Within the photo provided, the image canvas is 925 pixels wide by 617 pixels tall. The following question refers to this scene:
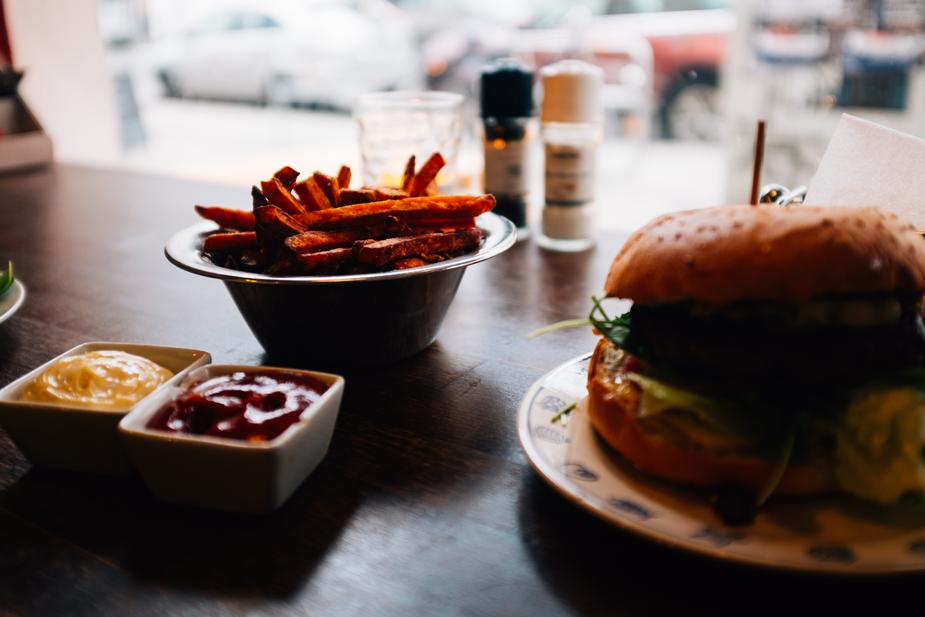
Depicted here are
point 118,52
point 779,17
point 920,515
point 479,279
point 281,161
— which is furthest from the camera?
point 118,52

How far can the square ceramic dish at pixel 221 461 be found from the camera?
81 cm

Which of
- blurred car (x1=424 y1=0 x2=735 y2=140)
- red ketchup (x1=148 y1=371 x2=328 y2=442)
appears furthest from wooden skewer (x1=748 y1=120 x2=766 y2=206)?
blurred car (x1=424 y1=0 x2=735 y2=140)

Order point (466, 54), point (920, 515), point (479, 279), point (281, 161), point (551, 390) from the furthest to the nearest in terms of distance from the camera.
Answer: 1. point (466, 54)
2. point (281, 161)
3. point (479, 279)
4. point (551, 390)
5. point (920, 515)

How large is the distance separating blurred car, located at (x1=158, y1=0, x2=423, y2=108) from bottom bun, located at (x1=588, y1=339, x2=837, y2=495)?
26.8 feet

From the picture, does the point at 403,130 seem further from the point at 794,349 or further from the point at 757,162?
the point at 794,349

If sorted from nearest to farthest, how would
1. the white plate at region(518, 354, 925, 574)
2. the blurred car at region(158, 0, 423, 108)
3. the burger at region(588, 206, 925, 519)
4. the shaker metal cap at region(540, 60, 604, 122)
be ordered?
1. the white plate at region(518, 354, 925, 574)
2. the burger at region(588, 206, 925, 519)
3. the shaker metal cap at region(540, 60, 604, 122)
4. the blurred car at region(158, 0, 423, 108)

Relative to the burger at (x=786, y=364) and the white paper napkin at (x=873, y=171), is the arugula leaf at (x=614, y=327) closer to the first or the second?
the burger at (x=786, y=364)

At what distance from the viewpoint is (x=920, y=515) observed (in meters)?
0.80

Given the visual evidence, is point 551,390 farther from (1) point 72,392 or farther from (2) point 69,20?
(2) point 69,20

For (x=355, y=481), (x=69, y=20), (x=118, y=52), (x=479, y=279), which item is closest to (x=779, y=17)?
(x=479, y=279)

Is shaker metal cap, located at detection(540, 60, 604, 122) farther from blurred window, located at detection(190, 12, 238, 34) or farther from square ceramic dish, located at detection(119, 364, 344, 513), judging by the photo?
blurred window, located at detection(190, 12, 238, 34)

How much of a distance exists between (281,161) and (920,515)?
6.26m

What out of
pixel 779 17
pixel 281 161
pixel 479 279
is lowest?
pixel 281 161

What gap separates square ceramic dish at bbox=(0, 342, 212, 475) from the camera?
0.89 metres
